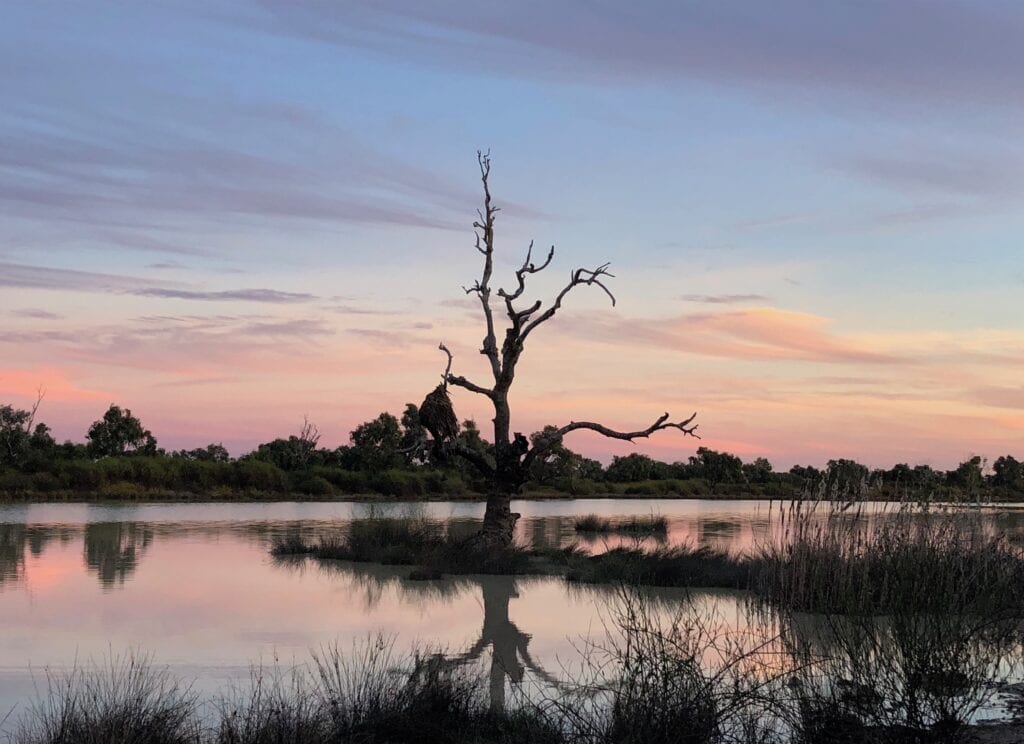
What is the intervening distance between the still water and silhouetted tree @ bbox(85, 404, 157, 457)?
132ft

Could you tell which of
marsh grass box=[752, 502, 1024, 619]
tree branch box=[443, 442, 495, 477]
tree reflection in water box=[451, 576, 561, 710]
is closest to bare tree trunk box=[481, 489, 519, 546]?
tree branch box=[443, 442, 495, 477]

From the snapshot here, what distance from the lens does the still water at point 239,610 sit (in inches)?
426

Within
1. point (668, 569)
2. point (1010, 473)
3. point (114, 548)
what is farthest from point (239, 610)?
point (1010, 473)

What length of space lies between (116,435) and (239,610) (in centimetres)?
5550

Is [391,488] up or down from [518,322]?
down

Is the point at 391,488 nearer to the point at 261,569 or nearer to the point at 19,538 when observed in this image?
the point at 19,538

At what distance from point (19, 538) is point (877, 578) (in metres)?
20.5

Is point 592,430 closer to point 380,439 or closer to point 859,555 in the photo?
point 859,555

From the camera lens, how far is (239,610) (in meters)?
14.6

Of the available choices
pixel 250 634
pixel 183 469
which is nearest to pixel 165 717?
pixel 250 634

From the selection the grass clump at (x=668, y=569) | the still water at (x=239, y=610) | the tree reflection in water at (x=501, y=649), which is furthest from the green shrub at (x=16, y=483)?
the tree reflection in water at (x=501, y=649)

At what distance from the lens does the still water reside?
10820 mm

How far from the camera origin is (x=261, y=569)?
2030cm

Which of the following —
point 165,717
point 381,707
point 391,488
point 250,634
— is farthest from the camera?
point 391,488
